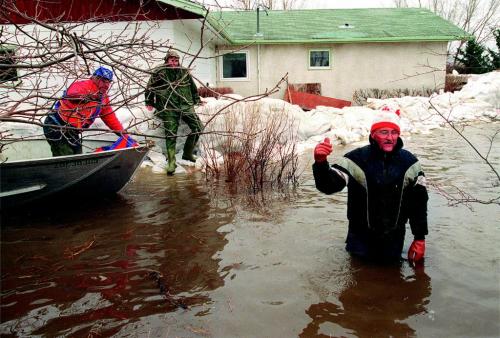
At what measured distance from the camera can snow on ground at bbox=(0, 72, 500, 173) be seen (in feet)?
25.7

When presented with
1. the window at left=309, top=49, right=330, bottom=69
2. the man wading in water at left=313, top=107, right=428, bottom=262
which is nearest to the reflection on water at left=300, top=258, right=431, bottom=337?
the man wading in water at left=313, top=107, right=428, bottom=262

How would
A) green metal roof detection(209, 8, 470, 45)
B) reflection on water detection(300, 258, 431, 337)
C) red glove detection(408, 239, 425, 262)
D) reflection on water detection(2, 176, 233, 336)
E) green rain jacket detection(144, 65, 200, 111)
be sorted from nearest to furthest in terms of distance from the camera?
1. green rain jacket detection(144, 65, 200, 111)
2. reflection on water detection(300, 258, 431, 337)
3. reflection on water detection(2, 176, 233, 336)
4. red glove detection(408, 239, 425, 262)
5. green metal roof detection(209, 8, 470, 45)

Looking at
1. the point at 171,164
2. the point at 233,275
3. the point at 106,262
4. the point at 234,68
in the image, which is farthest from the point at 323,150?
the point at 234,68

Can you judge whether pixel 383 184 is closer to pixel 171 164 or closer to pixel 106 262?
pixel 106 262

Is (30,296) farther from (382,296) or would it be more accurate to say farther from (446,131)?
(446,131)

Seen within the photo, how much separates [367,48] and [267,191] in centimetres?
1435

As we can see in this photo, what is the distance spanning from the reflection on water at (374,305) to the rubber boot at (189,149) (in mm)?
5532

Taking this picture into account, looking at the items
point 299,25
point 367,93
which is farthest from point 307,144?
point 299,25

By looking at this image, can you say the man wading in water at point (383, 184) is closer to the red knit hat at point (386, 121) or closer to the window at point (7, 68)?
the red knit hat at point (386, 121)

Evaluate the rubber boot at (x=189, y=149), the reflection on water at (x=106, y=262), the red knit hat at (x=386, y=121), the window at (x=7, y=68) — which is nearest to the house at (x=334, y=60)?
the rubber boot at (x=189, y=149)

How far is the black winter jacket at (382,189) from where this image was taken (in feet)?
11.6

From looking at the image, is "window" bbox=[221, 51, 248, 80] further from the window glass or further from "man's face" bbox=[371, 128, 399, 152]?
"man's face" bbox=[371, 128, 399, 152]

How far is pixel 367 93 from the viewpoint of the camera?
19.0 metres

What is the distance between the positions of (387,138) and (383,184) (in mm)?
369
